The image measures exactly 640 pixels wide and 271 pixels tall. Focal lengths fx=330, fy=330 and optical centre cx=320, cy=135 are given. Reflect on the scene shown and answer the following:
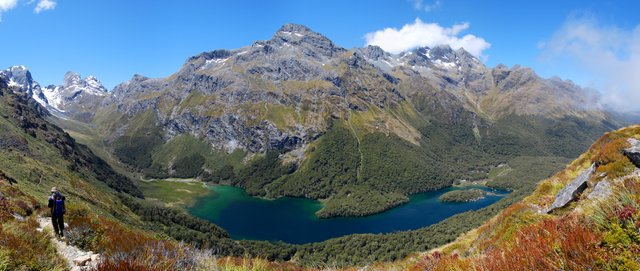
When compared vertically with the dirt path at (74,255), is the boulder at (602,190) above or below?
above

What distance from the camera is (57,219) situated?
16.4m

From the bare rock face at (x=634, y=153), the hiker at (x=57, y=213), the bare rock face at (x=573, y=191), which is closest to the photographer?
the hiker at (x=57, y=213)

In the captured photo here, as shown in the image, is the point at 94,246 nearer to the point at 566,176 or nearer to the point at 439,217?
the point at 566,176

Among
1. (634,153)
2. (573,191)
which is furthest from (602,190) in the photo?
(634,153)

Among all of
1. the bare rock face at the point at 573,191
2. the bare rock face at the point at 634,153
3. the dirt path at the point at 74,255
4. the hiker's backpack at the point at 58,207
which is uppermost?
the bare rock face at the point at 634,153

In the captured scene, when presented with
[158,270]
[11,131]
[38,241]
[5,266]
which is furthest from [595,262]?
[11,131]

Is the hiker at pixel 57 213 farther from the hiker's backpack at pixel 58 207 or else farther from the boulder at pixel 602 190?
the boulder at pixel 602 190

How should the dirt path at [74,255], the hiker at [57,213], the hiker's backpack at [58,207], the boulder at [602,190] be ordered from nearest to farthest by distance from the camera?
the boulder at [602,190]
the dirt path at [74,255]
the hiker at [57,213]
the hiker's backpack at [58,207]

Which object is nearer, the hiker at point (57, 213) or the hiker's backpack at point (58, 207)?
the hiker at point (57, 213)

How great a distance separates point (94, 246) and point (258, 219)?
18618cm

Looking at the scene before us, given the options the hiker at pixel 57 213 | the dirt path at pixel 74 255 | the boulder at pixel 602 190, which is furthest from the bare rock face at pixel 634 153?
the hiker at pixel 57 213

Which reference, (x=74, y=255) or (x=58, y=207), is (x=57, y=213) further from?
(x=74, y=255)

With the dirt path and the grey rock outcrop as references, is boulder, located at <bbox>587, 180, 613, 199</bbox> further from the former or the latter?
the dirt path

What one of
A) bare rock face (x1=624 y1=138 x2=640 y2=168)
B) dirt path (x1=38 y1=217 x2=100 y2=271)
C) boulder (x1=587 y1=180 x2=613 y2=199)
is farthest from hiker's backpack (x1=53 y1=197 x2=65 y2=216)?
bare rock face (x1=624 y1=138 x2=640 y2=168)
